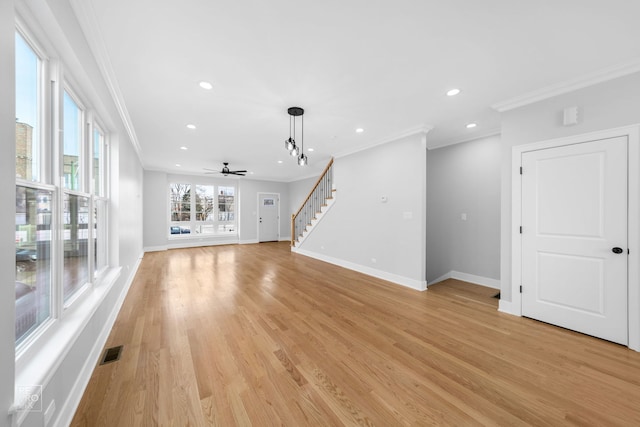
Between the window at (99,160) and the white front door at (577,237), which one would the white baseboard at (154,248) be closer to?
the window at (99,160)

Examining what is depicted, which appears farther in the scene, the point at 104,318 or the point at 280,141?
the point at 280,141

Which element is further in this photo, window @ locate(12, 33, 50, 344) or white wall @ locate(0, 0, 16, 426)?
window @ locate(12, 33, 50, 344)

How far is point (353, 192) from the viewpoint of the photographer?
5.41 meters

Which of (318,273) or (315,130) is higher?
(315,130)

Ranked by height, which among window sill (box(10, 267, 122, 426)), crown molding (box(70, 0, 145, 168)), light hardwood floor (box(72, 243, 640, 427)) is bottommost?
light hardwood floor (box(72, 243, 640, 427))

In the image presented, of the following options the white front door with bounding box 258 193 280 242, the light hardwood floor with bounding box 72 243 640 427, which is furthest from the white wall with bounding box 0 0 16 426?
the white front door with bounding box 258 193 280 242

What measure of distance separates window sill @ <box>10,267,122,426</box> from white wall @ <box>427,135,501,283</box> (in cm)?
510

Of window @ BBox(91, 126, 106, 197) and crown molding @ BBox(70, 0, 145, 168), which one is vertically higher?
crown molding @ BBox(70, 0, 145, 168)

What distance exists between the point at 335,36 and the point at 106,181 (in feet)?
10.6

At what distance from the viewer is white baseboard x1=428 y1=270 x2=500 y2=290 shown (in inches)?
168

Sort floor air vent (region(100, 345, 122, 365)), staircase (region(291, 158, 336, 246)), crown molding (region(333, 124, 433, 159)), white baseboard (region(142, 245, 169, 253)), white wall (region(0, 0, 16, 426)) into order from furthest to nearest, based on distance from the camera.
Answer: white baseboard (region(142, 245, 169, 253)), staircase (region(291, 158, 336, 246)), crown molding (region(333, 124, 433, 159)), floor air vent (region(100, 345, 122, 365)), white wall (region(0, 0, 16, 426))

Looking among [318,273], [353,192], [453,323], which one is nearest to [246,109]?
[353,192]

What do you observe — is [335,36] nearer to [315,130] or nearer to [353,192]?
[315,130]

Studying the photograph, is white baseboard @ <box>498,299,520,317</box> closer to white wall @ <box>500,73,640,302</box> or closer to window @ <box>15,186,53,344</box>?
white wall @ <box>500,73,640,302</box>
